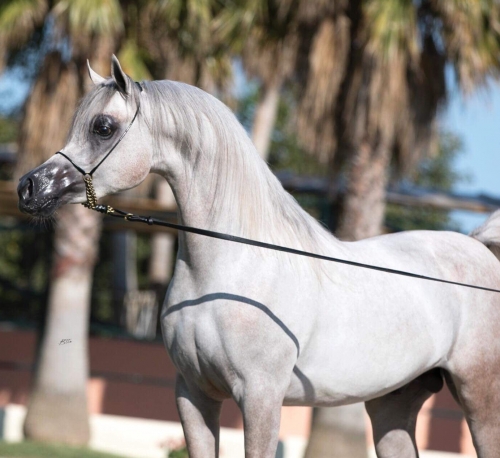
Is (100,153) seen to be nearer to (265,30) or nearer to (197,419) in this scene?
(197,419)

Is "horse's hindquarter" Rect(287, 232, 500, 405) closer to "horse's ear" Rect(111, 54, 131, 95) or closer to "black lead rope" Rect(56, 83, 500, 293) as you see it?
"black lead rope" Rect(56, 83, 500, 293)

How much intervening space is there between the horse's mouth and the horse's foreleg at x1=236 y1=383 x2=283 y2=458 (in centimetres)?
104

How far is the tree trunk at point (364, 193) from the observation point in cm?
826

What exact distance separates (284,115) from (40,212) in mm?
23154

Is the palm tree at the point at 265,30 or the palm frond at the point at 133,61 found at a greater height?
the palm tree at the point at 265,30

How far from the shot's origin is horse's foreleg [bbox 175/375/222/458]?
3.51m

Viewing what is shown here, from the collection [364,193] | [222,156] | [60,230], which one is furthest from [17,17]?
[222,156]

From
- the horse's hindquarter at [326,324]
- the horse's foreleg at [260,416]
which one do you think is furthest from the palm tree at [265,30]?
the horse's foreleg at [260,416]

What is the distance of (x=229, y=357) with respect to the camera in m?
3.27

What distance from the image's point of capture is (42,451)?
827 centimetres

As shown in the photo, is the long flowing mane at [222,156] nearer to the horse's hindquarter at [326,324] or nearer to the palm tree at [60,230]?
the horse's hindquarter at [326,324]

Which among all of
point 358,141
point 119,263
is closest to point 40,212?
point 358,141

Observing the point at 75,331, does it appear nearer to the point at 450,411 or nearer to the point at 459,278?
the point at 450,411

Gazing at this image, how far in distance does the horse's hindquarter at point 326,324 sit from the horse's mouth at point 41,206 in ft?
1.96
